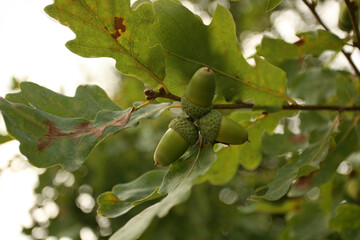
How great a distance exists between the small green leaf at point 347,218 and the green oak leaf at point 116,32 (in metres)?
1.01

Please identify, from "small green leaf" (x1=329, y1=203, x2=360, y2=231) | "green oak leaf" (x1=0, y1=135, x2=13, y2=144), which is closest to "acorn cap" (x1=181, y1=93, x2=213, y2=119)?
"green oak leaf" (x1=0, y1=135, x2=13, y2=144)

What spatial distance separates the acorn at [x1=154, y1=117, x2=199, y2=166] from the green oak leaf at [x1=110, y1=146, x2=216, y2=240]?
0.04 meters

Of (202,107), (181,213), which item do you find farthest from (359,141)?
(181,213)

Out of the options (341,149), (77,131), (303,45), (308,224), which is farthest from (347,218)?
(77,131)

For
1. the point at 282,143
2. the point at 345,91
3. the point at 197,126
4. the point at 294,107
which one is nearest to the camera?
the point at 197,126

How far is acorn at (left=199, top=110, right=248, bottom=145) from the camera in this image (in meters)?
1.01

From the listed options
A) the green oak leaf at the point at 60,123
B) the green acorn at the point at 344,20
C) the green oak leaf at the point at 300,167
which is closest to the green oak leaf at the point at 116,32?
the green oak leaf at the point at 60,123

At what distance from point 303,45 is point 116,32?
28.7 inches

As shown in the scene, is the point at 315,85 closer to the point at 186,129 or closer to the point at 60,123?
the point at 186,129

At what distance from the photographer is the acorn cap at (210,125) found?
101 centimetres

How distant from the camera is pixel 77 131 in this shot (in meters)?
1.03

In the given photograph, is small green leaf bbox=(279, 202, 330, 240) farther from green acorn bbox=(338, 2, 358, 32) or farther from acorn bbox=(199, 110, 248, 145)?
acorn bbox=(199, 110, 248, 145)

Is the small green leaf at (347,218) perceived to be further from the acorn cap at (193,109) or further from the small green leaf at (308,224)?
the acorn cap at (193,109)

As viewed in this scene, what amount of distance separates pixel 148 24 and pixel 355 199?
1.47 m
